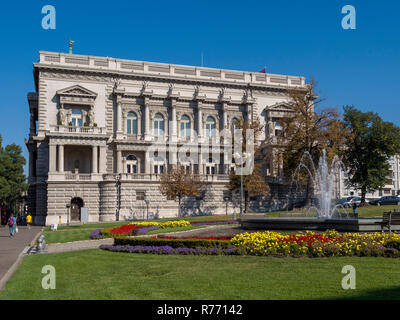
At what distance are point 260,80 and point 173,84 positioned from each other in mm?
14191

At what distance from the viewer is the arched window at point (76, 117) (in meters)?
58.9

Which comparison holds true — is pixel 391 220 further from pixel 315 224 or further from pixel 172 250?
pixel 172 250

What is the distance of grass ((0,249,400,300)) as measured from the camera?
40.0 feet

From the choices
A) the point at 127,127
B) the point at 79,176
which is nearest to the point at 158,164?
the point at 127,127

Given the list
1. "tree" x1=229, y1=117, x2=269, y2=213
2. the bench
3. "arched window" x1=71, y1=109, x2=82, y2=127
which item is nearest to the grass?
the bench

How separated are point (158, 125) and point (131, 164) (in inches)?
281

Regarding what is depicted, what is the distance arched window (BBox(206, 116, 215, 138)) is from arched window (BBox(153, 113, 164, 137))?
23.3 ft

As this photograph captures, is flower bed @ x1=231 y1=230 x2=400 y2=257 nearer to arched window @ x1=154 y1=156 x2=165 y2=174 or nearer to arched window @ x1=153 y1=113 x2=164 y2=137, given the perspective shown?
arched window @ x1=154 y1=156 x2=165 y2=174

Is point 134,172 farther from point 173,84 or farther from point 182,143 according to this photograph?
point 173,84

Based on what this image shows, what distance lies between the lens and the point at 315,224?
25609 millimetres

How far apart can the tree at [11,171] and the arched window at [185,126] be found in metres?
25.4

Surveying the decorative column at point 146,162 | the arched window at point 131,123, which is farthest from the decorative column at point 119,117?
the decorative column at point 146,162
